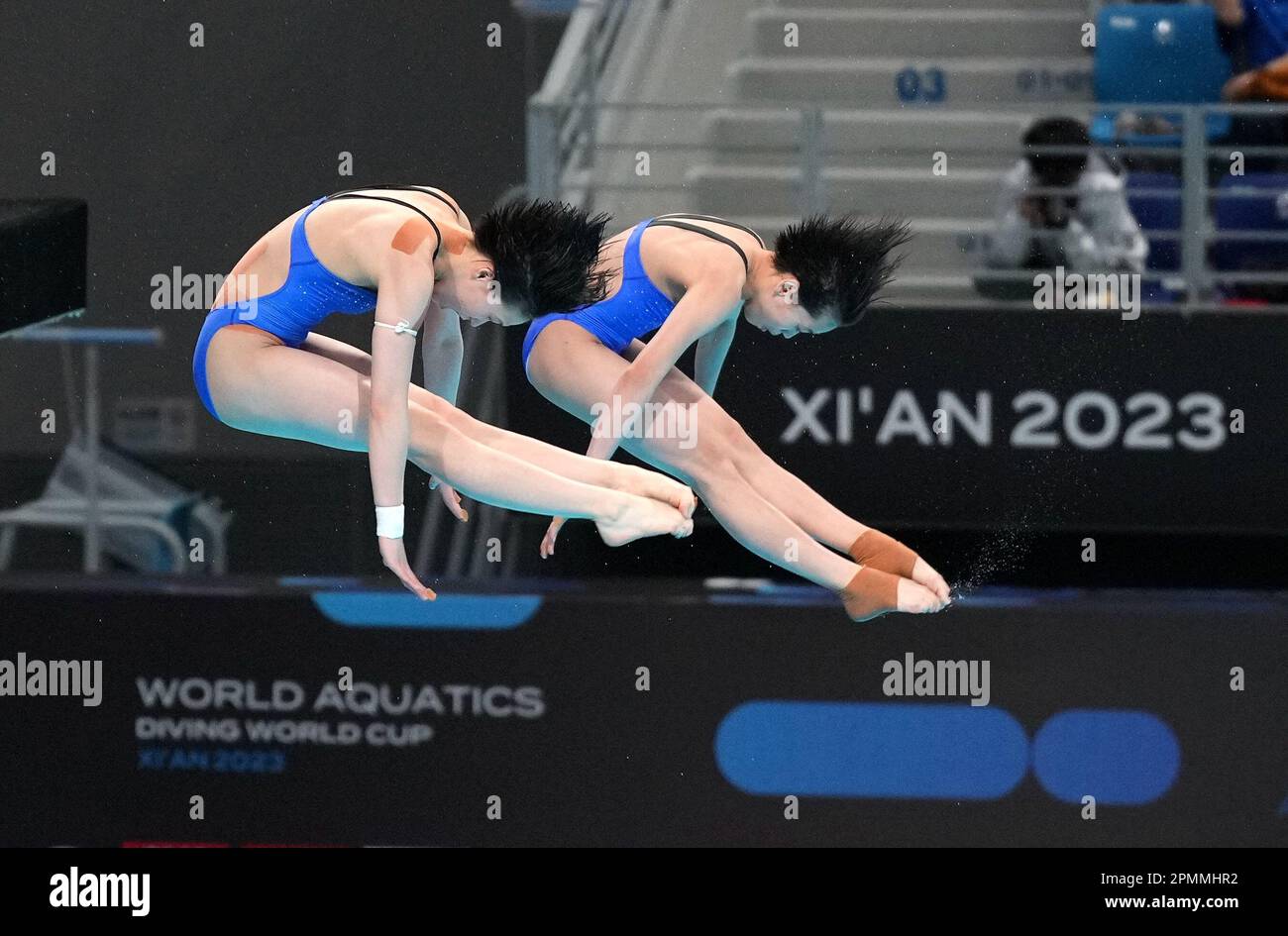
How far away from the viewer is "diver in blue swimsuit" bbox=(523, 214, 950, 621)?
180 inches

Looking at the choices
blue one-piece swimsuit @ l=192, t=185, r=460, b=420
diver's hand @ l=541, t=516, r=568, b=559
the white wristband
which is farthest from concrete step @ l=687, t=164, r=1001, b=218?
the white wristband

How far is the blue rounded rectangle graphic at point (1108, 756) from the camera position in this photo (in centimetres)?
564

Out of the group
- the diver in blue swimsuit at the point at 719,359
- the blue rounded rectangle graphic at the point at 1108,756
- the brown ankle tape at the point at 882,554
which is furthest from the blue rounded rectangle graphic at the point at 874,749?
the brown ankle tape at the point at 882,554

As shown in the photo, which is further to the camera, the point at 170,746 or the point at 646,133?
the point at 170,746

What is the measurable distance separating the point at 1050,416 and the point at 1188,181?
0.83 meters

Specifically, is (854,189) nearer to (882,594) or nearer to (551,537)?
(882,594)

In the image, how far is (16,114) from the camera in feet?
17.6

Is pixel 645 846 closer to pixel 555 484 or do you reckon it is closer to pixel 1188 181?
pixel 555 484

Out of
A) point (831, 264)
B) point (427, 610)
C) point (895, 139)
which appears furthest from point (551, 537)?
point (895, 139)

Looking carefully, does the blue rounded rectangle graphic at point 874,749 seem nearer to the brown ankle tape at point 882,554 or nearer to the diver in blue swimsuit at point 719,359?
the diver in blue swimsuit at point 719,359

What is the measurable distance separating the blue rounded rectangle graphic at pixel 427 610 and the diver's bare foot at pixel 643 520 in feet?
4.85

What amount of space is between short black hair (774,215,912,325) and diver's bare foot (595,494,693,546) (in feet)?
2.40

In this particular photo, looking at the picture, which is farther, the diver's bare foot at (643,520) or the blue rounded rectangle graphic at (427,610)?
the blue rounded rectangle graphic at (427,610)
